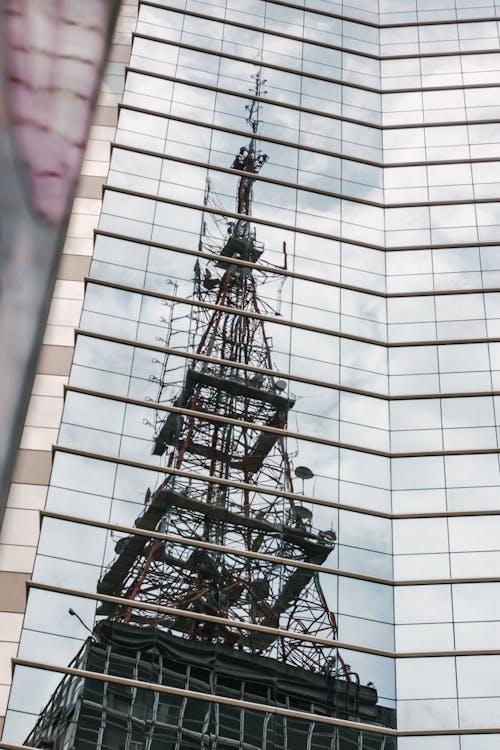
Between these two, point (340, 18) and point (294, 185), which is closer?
point (294, 185)

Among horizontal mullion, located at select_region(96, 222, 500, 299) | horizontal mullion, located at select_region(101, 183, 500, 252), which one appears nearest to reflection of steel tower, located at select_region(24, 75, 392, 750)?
horizontal mullion, located at select_region(96, 222, 500, 299)

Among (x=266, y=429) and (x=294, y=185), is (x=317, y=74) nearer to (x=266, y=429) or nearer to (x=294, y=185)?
(x=294, y=185)

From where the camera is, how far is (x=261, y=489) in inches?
1212

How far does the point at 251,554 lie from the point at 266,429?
171 inches

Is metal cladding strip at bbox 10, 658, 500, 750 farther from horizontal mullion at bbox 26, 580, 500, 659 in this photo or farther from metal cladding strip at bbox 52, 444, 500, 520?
metal cladding strip at bbox 52, 444, 500, 520

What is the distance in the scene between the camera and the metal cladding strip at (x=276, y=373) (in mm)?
32719

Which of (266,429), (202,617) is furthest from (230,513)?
(202,617)

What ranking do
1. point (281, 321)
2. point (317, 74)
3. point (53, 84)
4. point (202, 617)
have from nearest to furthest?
point (53, 84) → point (202, 617) → point (281, 321) → point (317, 74)

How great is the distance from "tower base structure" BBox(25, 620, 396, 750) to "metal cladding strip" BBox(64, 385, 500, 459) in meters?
7.18

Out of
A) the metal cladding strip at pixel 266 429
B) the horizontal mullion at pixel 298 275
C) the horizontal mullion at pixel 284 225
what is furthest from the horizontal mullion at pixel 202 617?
the horizontal mullion at pixel 284 225

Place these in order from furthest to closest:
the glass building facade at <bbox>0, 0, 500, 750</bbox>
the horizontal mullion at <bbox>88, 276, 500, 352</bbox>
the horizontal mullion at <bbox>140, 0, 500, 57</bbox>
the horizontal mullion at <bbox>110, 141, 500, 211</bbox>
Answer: the horizontal mullion at <bbox>140, 0, 500, 57</bbox>, the horizontal mullion at <bbox>110, 141, 500, 211</bbox>, the horizontal mullion at <bbox>88, 276, 500, 352</bbox>, the glass building facade at <bbox>0, 0, 500, 750</bbox>

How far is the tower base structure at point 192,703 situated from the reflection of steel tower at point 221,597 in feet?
0.11

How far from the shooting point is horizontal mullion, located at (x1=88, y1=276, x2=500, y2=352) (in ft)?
112

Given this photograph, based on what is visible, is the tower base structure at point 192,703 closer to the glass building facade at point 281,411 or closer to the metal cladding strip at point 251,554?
the glass building facade at point 281,411
